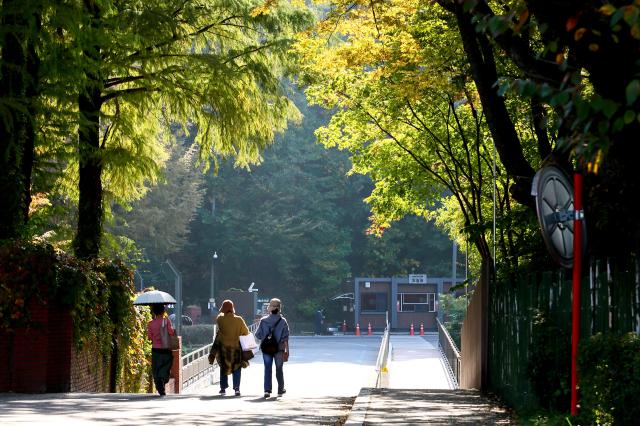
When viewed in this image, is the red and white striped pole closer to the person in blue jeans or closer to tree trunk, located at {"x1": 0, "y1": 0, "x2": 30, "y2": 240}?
the person in blue jeans

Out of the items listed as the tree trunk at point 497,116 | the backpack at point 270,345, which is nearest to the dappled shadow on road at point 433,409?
the backpack at point 270,345

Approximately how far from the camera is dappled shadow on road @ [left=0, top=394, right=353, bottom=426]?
45.1ft

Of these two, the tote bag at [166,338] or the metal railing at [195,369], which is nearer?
the tote bag at [166,338]

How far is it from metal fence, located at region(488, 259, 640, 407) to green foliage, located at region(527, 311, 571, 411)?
0.17 ft

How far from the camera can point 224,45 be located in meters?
27.6

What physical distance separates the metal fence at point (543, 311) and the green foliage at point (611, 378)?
358 millimetres

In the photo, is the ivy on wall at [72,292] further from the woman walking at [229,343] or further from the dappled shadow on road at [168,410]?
the woman walking at [229,343]

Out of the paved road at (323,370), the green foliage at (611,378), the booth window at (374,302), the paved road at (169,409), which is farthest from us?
the booth window at (374,302)

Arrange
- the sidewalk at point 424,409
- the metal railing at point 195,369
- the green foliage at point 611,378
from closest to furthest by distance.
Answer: the green foliage at point 611,378 → the sidewalk at point 424,409 → the metal railing at point 195,369

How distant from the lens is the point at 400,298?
87.7 m

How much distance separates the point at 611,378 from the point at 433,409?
271 inches

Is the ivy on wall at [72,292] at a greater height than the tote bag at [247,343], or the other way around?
the ivy on wall at [72,292]

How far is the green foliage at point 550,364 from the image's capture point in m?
12.3

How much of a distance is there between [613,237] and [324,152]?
304 feet
